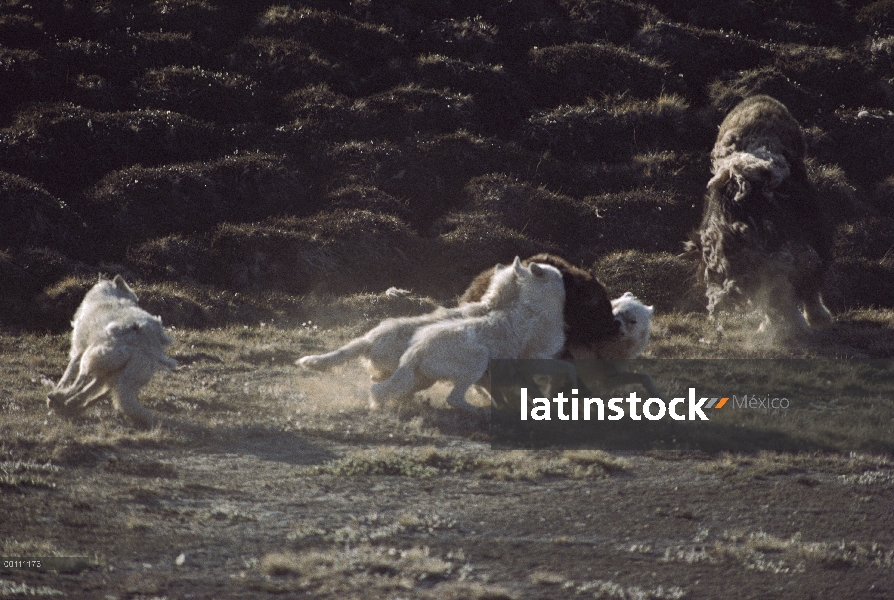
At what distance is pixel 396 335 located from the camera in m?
9.98

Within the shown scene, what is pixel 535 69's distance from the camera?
81.8 ft

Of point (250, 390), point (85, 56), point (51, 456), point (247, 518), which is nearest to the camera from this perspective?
point (247, 518)

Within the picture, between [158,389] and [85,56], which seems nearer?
[158,389]

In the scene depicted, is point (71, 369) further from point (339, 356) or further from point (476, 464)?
point (476, 464)

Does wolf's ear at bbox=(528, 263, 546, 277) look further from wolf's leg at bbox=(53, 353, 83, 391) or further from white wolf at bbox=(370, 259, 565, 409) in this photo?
wolf's leg at bbox=(53, 353, 83, 391)

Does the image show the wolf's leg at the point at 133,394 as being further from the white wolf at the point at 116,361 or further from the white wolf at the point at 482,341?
the white wolf at the point at 482,341

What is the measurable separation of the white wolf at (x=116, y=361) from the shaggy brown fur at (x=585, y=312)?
3.55 meters

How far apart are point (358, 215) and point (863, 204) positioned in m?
10.7

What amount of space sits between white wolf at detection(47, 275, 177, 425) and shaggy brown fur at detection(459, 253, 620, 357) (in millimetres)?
3547

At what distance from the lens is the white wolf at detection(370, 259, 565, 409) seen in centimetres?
947

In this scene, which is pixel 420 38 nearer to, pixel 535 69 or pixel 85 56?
pixel 535 69

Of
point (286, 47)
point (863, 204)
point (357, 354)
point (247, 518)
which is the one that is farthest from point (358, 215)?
point (247, 518)

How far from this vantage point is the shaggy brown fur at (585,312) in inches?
410

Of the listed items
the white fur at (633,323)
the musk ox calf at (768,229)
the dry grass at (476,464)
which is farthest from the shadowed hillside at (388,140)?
the dry grass at (476,464)
